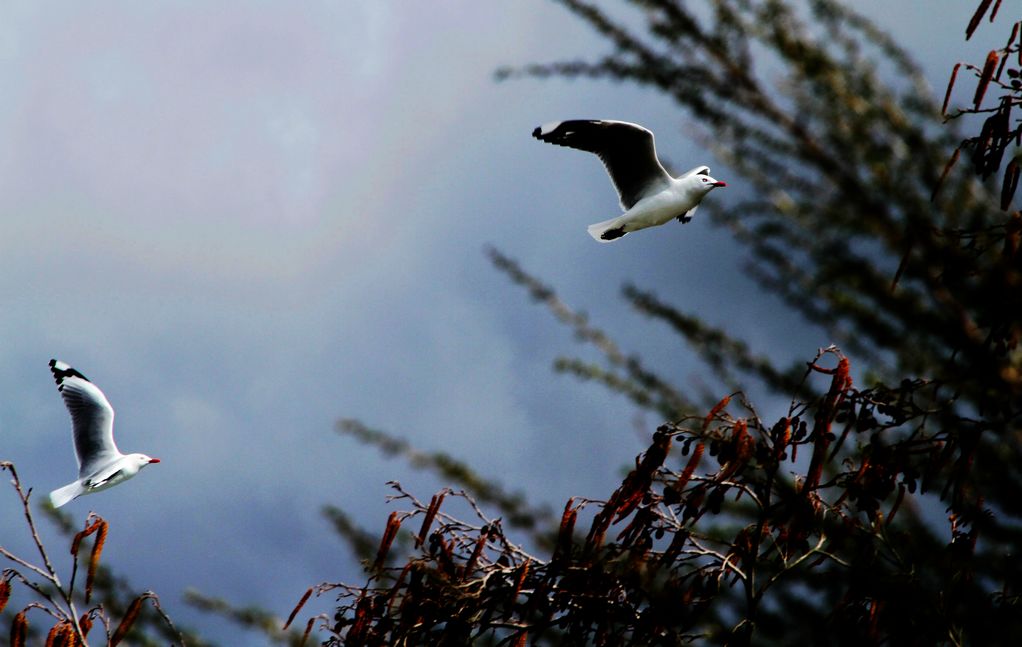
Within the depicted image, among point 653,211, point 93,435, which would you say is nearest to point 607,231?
point 653,211

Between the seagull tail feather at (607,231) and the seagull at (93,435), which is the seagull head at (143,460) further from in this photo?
the seagull tail feather at (607,231)

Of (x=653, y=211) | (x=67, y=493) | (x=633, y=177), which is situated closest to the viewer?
(x=653, y=211)

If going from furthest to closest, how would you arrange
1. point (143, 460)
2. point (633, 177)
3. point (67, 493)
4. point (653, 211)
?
point (143, 460) → point (67, 493) → point (633, 177) → point (653, 211)

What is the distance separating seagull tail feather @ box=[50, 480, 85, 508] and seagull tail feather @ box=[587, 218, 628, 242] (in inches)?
226

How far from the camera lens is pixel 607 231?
31.1 feet

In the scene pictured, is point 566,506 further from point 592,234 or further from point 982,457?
point 592,234

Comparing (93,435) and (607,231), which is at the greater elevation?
(607,231)

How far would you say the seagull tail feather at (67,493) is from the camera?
11416mm

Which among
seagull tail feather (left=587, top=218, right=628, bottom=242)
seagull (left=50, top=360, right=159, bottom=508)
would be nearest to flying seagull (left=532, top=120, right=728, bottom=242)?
seagull tail feather (left=587, top=218, right=628, bottom=242)

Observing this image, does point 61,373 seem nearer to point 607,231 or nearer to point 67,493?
point 67,493

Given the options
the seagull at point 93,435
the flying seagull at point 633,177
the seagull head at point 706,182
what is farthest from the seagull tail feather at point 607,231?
the seagull at point 93,435

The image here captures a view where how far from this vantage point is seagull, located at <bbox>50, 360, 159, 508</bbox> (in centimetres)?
1202

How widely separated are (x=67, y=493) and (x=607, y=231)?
603 cm

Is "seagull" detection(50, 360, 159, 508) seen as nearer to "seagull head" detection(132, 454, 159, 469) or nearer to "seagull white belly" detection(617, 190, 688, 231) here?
"seagull head" detection(132, 454, 159, 469)
